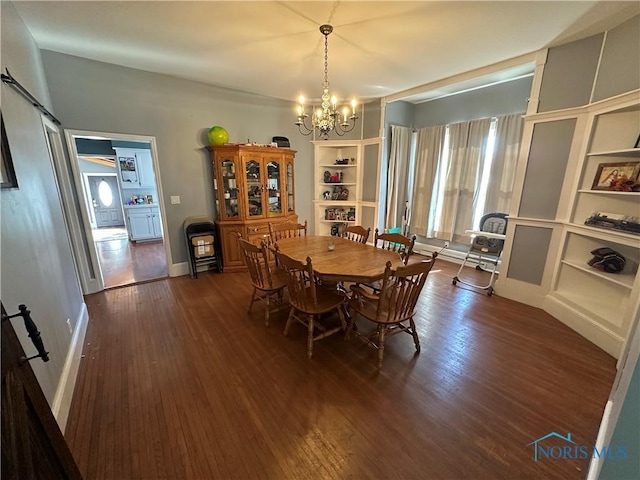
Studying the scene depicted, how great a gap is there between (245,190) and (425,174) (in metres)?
3.33

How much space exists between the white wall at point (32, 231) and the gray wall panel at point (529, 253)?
4345 mm

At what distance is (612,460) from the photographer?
87 centimetres

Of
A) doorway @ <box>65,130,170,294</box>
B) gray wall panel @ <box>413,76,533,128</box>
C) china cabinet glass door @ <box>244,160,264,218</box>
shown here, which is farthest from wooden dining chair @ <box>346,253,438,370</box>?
gray wall panel @ <box>413,76,533,128</box>

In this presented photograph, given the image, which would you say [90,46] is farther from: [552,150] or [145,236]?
[552,150]

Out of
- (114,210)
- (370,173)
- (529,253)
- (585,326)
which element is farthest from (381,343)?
(114,210)

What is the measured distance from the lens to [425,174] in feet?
16.2

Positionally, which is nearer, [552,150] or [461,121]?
[552,150]

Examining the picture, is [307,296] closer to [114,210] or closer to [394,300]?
[394,300]

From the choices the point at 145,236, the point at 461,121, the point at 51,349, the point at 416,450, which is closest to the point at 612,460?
the point at 416,450

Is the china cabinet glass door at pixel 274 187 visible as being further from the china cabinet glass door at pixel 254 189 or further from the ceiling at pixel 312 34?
the ceiling at pixel 312 34

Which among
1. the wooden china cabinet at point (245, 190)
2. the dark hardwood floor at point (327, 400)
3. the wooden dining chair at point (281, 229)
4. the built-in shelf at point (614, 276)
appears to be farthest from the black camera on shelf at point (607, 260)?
the wooden china cabinet at point (245, 190)

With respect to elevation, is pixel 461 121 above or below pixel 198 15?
below

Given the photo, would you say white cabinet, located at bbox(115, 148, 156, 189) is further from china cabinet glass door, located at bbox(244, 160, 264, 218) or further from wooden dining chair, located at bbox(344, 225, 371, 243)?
wooden dining chair, located at bbox(344, 225, 371, 243)

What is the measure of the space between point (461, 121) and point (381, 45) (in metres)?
2.49
